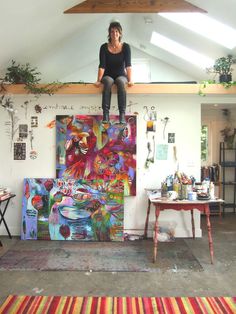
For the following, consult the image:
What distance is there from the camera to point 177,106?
430cm

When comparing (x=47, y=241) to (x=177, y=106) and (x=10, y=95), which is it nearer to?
(x=10, y=95)

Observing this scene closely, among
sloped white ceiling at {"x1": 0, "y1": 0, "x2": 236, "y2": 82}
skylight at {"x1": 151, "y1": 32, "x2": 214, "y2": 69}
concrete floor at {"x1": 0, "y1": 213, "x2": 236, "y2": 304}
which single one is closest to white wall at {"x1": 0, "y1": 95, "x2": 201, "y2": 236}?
sloped white ceiling at {"x1": 0, "y1": 0, "x2": 236, "y2": 82}

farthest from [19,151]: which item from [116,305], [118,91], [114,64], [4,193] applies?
[116,305]

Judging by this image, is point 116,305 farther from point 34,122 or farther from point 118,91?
point 34,122

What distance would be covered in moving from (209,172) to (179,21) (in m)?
3.00

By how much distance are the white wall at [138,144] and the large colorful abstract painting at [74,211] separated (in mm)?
233

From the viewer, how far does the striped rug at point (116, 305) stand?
239cm

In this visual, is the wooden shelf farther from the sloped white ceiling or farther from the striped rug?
the striped rug

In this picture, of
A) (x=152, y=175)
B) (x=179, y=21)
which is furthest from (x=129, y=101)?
(x=179, y=21)

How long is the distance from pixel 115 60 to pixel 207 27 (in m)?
1.71

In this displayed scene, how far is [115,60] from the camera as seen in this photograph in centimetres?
391

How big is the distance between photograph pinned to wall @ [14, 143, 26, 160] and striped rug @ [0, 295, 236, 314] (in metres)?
2.19

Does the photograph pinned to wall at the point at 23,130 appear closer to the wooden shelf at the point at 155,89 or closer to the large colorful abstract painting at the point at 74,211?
the wooden shelf at the point at 155,89

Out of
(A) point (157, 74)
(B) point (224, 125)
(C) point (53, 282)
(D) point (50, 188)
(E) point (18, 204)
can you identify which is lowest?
(C) point (53, 282)
